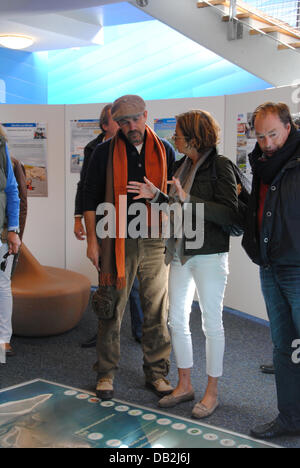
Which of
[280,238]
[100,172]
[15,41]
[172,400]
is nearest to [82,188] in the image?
[100,172]

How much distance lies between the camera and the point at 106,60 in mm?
7605

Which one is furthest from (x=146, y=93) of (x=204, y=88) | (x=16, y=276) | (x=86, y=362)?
(x=86, y=362)

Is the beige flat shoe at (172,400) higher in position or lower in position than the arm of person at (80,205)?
lower

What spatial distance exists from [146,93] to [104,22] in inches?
46.5

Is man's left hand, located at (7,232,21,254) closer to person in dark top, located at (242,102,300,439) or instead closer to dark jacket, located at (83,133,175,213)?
dark jacket, located at (83,133,175,213)

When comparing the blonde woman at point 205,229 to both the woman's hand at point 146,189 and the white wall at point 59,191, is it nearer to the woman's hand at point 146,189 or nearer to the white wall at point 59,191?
the woman's hand at point 146,189

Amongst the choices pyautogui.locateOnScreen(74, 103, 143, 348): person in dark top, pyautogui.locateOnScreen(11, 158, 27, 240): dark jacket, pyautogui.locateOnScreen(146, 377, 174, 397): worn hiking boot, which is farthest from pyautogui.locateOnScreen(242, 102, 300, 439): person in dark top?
pyautogui.locateOnScreen(11, 158, 27, 240): dark jacket

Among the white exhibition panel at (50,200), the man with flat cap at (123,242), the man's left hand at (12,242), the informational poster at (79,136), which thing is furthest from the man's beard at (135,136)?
the white exhibition panel at (50,200)

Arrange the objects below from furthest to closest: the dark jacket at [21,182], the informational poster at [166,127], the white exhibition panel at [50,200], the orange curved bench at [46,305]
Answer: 1. the white exhibition panel at [50,200]
2. the informational poster at [166,127]
3. the orange curved bench at [46,305]
4. the dark jacket at [21,182]

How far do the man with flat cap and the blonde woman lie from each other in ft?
0.57

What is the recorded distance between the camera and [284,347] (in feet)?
7.61

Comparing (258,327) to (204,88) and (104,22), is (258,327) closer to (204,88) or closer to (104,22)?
(204,88)

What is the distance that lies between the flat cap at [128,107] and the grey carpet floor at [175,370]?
5.06 ft

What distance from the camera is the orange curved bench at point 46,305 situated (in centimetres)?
373
